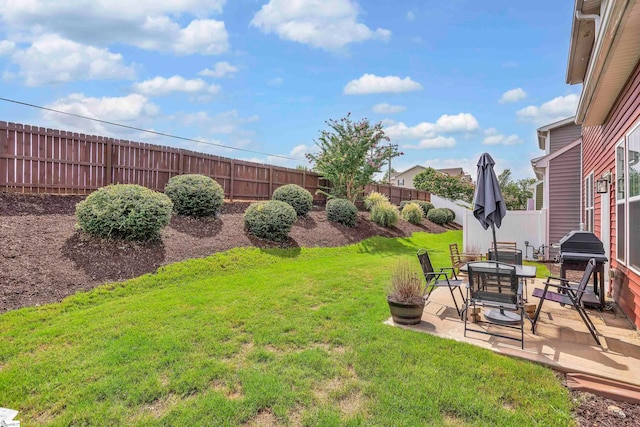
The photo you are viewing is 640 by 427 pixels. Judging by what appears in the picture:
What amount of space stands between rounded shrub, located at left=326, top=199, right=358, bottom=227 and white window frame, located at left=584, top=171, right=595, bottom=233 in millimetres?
7422

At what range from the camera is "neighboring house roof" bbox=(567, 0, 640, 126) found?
297 centimetres

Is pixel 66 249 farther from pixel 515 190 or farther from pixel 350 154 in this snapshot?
pixel 515 190

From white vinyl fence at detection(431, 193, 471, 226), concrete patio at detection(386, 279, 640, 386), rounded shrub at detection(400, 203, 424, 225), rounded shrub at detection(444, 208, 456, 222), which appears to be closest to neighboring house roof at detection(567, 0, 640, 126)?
concrete patio at detection(386, 279, 640, 386)

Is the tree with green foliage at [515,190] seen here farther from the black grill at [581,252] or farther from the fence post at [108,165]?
the fence post at [108,165]

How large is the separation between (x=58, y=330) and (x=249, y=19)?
30.6 ft

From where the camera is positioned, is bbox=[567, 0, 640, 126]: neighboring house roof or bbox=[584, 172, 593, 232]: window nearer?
bbox=[567, 0, 640, 126]: neighboring house roof

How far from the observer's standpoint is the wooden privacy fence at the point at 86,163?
23.5 ft

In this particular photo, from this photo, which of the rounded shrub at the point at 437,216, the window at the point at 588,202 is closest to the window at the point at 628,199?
the window at the point at 588,202

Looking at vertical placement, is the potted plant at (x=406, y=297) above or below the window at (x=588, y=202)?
below

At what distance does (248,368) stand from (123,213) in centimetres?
487

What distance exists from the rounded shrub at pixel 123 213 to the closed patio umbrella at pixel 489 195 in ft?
20.2

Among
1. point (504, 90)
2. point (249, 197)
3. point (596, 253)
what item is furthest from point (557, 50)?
point (249, 197)

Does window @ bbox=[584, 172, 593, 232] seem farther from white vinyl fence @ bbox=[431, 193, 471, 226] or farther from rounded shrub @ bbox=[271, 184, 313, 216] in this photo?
white vinyl fence @ bbox=[431, 193, 471, 226]

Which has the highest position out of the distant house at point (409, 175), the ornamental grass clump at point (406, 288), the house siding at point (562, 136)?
the distant house at point (409, 175)
